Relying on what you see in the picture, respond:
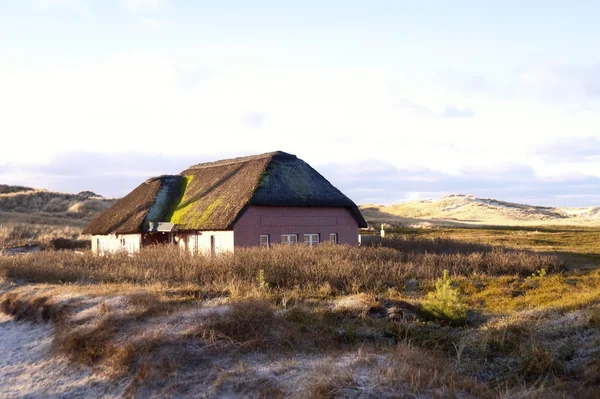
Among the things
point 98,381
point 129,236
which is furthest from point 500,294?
point 129,236

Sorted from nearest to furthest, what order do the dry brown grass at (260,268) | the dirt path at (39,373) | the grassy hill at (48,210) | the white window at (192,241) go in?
the dirt path at (39,373) → the dry brown grass at (260,268) → the white window at (192,241) → the grassy hill at (48,210)

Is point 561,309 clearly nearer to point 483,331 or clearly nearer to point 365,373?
point 483,331

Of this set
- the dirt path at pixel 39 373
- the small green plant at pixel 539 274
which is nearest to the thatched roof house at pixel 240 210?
the small green plant at pixel 539 274

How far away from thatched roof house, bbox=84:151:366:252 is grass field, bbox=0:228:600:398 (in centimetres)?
920

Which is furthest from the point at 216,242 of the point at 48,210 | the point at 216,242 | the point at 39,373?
the point at 48,210

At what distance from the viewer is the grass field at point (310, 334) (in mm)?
7020

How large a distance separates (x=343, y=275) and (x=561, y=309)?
6.34 meters

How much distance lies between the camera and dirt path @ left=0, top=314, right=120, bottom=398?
8250 millimetres

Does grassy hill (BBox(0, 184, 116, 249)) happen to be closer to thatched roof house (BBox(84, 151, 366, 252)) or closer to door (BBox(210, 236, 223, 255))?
thatched roof house (BBox(84, 151, 366, 252))

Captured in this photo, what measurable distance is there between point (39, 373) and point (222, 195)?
19.4m

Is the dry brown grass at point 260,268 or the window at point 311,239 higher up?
the window at point 311,239

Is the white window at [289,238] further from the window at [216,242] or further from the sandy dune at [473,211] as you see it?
the sandy dune at [473,211]

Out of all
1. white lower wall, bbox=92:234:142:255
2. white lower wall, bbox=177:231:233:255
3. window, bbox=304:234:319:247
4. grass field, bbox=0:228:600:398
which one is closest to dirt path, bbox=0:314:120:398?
grass field, bbox=0:228:600:398

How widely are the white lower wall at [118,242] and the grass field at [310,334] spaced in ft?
41.9
